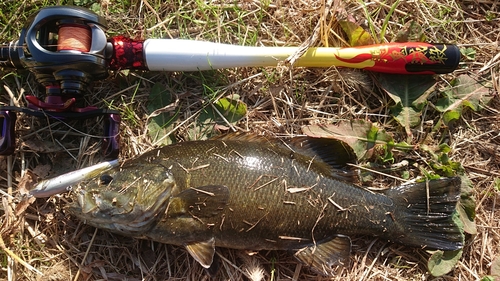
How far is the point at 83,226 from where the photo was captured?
3.39 metres

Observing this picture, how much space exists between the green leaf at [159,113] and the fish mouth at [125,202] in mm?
568

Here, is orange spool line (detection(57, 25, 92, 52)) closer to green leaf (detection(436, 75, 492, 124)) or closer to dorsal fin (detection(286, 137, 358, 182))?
dorsal fin (detection(286, 137, 358, 182))

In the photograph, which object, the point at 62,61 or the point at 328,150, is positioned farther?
the point at 328,150

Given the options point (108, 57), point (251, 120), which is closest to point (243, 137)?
point (251, 120)

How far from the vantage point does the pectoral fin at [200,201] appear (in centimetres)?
298

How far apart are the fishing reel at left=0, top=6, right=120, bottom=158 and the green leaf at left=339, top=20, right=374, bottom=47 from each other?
1.88 m

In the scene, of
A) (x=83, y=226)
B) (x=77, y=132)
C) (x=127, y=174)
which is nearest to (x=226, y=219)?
(x=127, y=174)

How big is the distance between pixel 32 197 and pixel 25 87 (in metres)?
0.92

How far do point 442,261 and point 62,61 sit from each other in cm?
314

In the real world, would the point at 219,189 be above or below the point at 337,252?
above

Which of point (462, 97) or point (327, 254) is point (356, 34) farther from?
point (327, 254)

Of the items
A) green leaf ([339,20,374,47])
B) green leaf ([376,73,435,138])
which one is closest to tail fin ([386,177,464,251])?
green leaf ([376,73,435,138])

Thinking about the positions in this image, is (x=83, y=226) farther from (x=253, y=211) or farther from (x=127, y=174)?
(x=253, y=211)

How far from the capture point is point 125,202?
2934 mm
